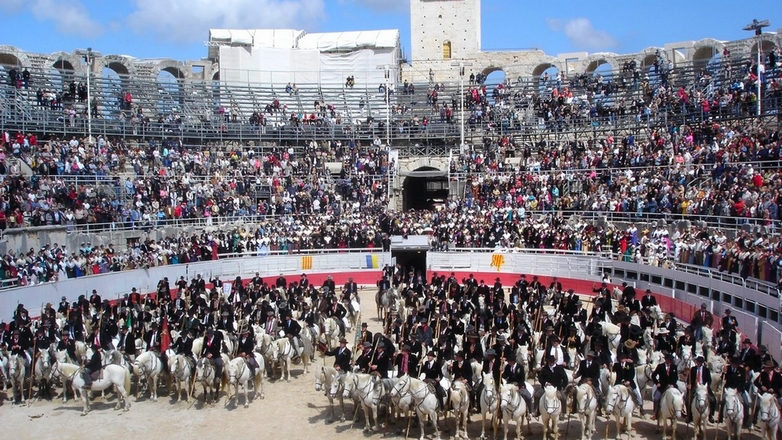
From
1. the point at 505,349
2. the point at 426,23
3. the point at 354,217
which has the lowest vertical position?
the point at 505,349

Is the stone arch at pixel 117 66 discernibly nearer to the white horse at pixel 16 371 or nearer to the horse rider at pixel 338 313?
the horse rider at pixel 338 313

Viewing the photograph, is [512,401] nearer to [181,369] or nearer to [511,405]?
[511,405]

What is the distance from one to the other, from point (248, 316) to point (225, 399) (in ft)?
16.2

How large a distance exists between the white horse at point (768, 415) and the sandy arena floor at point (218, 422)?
117 cm

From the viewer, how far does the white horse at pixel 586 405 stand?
1595cm

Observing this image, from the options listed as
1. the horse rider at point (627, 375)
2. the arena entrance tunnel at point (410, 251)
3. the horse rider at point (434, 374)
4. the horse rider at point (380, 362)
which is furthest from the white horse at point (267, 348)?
the arena entrance tunnel at point (410, 251)

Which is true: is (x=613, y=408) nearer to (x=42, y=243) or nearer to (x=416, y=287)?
(x=416, y=287)

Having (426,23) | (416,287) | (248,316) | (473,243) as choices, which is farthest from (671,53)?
(248,316)

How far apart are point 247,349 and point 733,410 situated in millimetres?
10860

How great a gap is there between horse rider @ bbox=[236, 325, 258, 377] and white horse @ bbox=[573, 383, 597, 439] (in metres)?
7.42

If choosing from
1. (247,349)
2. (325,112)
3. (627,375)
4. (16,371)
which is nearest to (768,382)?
(627,375)

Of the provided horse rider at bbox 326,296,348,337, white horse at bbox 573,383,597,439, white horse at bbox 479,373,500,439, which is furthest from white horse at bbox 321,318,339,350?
white horse at bbox 573,383,597,439

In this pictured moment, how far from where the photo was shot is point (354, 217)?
41594mm

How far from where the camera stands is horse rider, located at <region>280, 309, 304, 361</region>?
2114cm
